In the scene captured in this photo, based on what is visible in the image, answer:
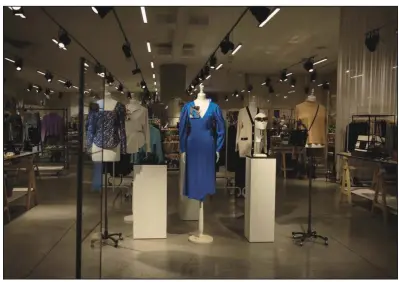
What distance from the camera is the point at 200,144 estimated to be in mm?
4359

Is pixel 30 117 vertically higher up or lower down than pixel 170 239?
higher up

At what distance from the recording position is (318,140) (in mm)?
6531

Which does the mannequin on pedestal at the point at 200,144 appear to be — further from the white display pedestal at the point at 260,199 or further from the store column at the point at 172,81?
the store column at the point at 172,81

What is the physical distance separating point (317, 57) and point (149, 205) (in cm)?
899

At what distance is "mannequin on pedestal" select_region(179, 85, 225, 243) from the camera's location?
4363 millimetres

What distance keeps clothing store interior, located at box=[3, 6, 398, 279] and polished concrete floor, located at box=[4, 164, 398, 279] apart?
2cm

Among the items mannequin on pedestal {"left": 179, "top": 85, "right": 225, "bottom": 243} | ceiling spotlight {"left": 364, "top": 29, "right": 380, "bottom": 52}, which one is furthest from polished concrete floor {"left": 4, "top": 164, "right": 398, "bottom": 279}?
ceiling spotlight {"left": 364, "top": 29, "right": 380, "bottom": 52}

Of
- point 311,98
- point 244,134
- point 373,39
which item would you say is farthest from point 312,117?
point 373,39

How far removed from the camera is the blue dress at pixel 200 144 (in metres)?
4.36

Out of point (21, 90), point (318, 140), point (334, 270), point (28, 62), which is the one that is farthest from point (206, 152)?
point (28, 62)

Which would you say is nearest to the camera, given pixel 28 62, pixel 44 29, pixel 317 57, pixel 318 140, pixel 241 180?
pixel 318 140

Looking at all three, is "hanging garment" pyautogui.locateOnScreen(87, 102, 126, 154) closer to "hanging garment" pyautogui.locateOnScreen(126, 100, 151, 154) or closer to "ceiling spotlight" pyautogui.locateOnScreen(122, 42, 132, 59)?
"hanging garment" pyautogui.locateOnScreen(126, 100, 151, 154)
